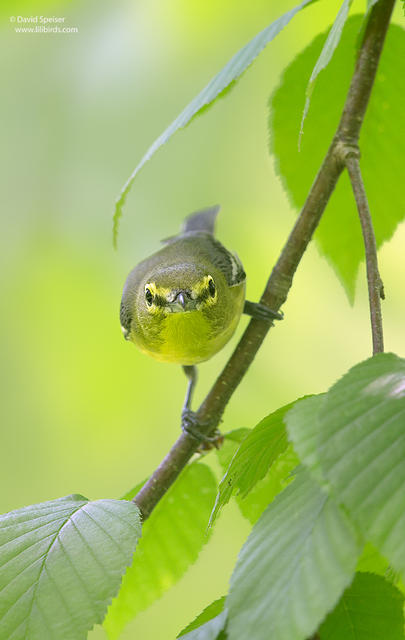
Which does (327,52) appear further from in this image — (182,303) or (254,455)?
(182,303)

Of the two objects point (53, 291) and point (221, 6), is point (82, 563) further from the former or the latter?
point (221, 6)

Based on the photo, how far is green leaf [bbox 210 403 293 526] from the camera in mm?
952

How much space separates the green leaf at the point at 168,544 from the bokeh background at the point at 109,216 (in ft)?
2.70

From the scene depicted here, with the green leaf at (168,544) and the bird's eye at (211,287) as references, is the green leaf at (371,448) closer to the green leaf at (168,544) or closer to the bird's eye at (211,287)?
the green leaf at (168,544)

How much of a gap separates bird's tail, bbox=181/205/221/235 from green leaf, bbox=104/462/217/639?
1946 mm

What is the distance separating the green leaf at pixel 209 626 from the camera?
0.82 meters

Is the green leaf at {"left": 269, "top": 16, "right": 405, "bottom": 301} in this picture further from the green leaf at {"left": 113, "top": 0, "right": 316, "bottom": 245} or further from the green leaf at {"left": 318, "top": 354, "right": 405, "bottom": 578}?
the green leaf at {"left": 318, "top": 354, "right": 405, "bottom": 578}

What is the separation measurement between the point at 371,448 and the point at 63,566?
0.48m

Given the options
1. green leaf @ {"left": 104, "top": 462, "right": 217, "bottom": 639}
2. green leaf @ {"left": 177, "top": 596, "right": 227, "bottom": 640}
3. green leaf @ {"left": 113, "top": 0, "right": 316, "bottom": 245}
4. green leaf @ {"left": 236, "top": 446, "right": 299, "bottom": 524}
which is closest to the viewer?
green leaf @ {"left": 177, "top": 596, "right": 227, "bottom": 640}

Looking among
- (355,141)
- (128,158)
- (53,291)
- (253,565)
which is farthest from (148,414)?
(253,565)

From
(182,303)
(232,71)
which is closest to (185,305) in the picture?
(182,303)

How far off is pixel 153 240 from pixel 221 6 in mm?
917

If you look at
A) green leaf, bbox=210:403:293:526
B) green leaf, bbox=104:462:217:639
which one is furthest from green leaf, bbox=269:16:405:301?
green leaf, bbox=210:403:293:526

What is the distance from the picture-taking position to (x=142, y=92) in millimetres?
2684
